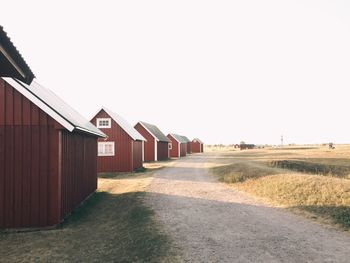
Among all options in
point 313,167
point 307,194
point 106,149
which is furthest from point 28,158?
point 313,167

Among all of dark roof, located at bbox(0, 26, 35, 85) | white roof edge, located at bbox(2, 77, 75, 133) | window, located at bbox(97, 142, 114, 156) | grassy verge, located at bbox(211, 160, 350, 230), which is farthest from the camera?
window, located at bbox(97, 142, 114, 156)

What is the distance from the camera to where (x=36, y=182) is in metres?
11.9

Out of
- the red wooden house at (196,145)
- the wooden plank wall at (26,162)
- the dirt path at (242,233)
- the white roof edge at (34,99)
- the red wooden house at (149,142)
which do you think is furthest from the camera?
the red wooden house at (196,145)

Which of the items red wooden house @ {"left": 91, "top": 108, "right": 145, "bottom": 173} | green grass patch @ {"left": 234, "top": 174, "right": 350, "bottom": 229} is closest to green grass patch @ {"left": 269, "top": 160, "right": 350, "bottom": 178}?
green grass patch @ {"left": 234, "top": 174, "right": 350, "bottom": 229}

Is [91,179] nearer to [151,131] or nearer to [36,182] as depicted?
[36,182]

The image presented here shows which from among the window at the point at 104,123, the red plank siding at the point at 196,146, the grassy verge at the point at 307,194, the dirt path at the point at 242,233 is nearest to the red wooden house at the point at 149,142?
the window at the point at 104,123

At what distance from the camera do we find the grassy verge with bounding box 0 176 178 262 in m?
8.75

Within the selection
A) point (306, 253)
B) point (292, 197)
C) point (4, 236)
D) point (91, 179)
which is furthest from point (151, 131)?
point (306, 253)

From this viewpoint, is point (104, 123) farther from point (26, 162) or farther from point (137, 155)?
point (26, 162)

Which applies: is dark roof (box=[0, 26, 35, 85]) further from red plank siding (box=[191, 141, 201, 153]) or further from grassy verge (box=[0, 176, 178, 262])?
red plank siding (box=[191, 141, 201, 153])

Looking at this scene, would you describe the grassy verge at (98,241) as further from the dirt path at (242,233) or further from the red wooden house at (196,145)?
the red wooden house at (196,145)

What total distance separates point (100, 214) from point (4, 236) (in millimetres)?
4080

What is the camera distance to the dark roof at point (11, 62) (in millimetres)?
5141

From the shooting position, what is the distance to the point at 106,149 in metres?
31.8
